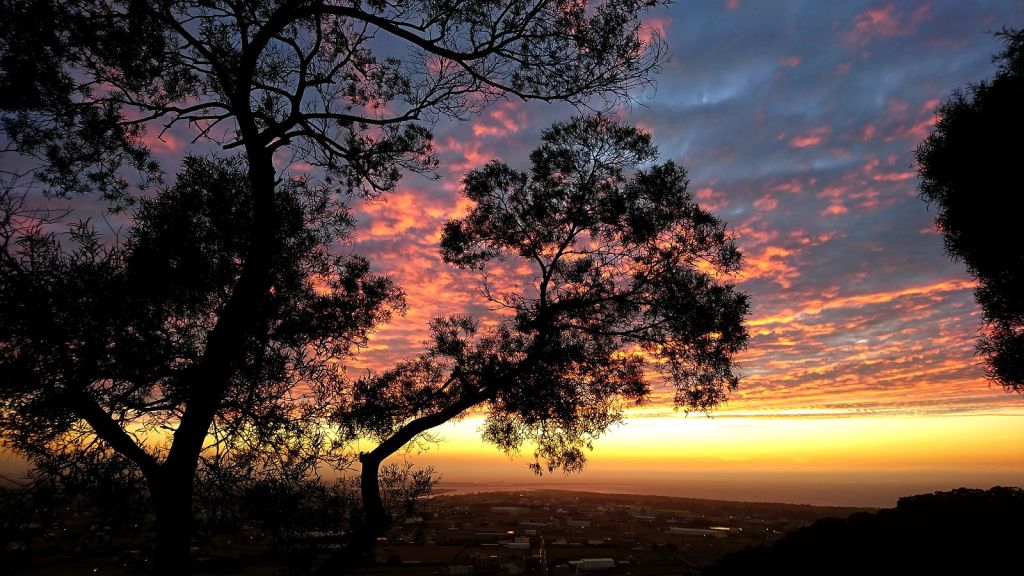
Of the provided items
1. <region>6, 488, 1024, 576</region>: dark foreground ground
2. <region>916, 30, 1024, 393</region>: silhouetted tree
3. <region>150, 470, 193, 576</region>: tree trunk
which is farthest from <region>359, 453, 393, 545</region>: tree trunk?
<region>916, 30, 1024, 393</region>: silhouetted tree

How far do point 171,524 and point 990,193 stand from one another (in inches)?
1096

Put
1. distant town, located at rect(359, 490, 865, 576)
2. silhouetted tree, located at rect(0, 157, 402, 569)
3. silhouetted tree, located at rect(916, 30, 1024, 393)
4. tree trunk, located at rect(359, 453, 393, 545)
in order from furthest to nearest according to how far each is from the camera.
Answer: distant town, located at rect(359, 490, 865, 576) → silhouetted tree, located at rect(916, 30, 1024, 393) → tree trunk, located at rect(359, 453, 393, 545) → silhouetted tree, located at rect(0, 157, 402, 569)

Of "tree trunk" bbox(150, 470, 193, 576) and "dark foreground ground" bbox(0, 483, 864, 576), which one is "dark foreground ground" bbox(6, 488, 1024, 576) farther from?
"tree trunk" bbox(150, 470, 193, 576)

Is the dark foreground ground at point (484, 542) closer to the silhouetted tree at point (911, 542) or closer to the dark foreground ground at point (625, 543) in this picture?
the dark foreground ground at point (625, 543)

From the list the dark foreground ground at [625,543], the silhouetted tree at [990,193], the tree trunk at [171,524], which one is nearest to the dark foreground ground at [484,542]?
the dark foreground ground at [625,543]

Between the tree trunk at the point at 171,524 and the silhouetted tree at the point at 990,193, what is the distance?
2731 centimetres

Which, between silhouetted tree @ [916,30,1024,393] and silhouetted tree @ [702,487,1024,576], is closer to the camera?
silhouetted tree @ [702,487,1024,576]

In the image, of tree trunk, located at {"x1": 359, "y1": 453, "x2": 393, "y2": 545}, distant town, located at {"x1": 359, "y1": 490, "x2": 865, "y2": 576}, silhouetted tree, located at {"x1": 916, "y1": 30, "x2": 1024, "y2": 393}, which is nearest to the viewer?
tree trunk, located at {"x1": 359, "y1": 453, "x2": 393, "y2": 545}

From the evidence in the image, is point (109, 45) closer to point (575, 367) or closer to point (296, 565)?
point (296, 565)

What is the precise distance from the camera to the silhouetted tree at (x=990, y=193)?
59.9 ft

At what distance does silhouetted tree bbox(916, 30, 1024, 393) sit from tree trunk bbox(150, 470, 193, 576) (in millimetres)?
27308

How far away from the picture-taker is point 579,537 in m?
71.7

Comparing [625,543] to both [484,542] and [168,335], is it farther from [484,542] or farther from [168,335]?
[168,335]

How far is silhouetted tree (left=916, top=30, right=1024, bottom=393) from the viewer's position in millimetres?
18266
